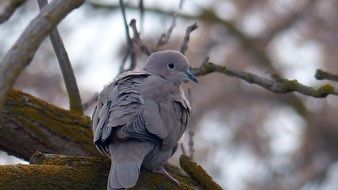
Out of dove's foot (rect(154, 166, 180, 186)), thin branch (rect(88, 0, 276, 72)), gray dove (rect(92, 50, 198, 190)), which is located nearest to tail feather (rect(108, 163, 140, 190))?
gray dove (rect(92, 50, 198, 190))

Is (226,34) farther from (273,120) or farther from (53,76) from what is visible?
(53,76)

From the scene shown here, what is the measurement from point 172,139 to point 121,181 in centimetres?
70

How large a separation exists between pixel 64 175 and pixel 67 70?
1539 mm

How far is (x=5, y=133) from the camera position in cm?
571

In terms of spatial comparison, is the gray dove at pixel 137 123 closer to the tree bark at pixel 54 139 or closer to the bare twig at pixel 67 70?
the tree bark at pixel 54 139

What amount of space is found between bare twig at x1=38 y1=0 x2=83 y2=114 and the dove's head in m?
0.46

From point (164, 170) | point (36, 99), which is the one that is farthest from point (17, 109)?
point (164, 170)

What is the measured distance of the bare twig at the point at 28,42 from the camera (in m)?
4.14

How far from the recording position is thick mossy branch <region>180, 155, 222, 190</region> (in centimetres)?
521

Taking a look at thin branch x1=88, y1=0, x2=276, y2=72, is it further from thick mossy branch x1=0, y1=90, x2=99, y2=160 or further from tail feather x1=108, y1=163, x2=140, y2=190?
tail feather x1=108, y1=163, x2=140, y2=190

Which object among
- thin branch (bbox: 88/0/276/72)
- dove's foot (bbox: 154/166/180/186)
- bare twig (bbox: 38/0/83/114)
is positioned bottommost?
dove's foot (bbox: 154/166/180/186)

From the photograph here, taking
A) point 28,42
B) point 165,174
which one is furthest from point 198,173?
point 28,42

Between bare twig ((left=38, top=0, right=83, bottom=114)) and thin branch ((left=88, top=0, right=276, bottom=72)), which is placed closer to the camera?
bare twig ((left=38, top=0, right=83, bottom=114))

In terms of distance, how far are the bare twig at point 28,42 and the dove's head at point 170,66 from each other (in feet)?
5.43
